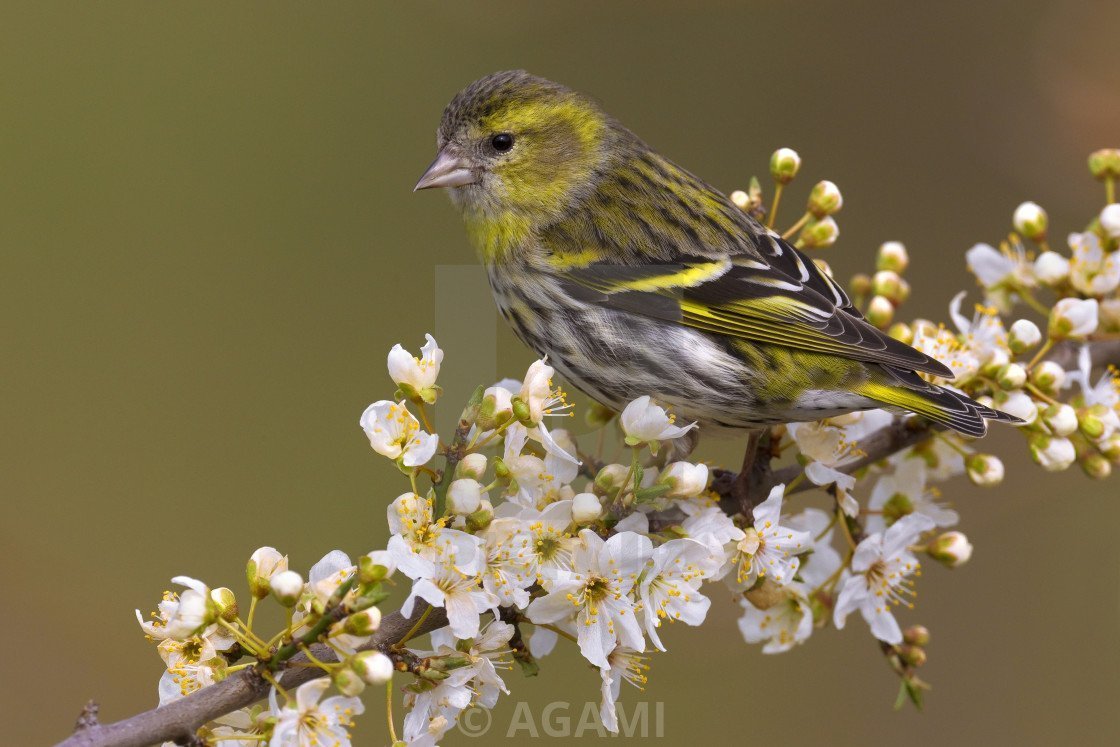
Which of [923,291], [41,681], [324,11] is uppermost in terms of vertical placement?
[324,11]

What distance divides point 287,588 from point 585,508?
0.55m

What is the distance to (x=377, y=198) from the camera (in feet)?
17.8

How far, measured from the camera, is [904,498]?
2682 mm

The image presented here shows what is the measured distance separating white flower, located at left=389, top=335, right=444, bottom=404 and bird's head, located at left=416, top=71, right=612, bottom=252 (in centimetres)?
99

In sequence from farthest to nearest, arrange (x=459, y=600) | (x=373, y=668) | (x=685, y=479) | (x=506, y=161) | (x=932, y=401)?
(x=506, y=161) → (x=932, y=401) → (x=685, y=479) → (x=459, y=600) → (x=373, y=668)

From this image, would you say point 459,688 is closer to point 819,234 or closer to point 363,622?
point 363,622

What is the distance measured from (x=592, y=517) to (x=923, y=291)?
139 inches

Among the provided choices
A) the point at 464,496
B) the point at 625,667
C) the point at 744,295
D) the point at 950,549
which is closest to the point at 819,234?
the point at 744,295

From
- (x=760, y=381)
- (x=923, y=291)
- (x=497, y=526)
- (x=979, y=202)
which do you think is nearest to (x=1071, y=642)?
(x=923, y=291)

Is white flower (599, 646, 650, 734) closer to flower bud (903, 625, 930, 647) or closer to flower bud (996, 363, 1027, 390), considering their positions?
flower bud (903, 625, 930, 647)

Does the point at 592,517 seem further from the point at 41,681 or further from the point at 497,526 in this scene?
the point at 41,681

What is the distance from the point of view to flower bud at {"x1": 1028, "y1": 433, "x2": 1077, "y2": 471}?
2568mm
